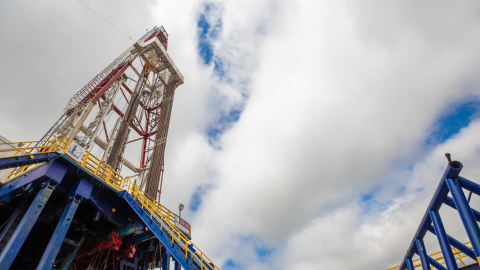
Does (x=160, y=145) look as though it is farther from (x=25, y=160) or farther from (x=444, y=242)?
(x=444, y=242)

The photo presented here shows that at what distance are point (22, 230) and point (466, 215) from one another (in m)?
13.1

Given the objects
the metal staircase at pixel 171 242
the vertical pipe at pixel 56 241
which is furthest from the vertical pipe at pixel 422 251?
the vertical pipe at pixel 56 241

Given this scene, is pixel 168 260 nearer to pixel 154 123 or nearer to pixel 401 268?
pixel 401 268

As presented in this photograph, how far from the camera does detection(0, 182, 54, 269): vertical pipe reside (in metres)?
7.38

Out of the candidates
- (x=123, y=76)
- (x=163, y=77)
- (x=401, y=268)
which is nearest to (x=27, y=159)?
(x=401, y=268)

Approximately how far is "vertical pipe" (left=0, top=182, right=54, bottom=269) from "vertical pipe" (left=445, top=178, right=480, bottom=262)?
12.7 m

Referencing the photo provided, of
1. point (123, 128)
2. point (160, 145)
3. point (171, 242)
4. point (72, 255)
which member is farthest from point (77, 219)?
point (160, 145)

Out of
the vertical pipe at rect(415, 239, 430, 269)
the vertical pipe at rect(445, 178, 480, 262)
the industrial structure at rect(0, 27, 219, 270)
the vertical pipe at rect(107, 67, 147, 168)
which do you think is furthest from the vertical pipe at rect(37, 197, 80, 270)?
the vertical pipe at rect(415, 239, 430, 269)

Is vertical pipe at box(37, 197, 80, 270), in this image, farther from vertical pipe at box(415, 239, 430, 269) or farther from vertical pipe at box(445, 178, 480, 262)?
vertical pipe at box(415, 239, 430, 269)

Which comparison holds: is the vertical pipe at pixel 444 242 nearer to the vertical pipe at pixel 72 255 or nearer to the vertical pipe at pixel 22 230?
the vertical pipe at pixel 22 230

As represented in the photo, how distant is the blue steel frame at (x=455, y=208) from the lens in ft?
18.0

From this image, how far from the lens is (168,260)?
12336 mm

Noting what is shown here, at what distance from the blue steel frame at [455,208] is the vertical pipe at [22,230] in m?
12.7

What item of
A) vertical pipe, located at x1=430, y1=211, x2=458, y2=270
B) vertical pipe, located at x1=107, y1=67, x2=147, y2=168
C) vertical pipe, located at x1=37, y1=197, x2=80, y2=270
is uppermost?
vertical pipe, located at x1=107, y1=67, x2=147, y2=168
